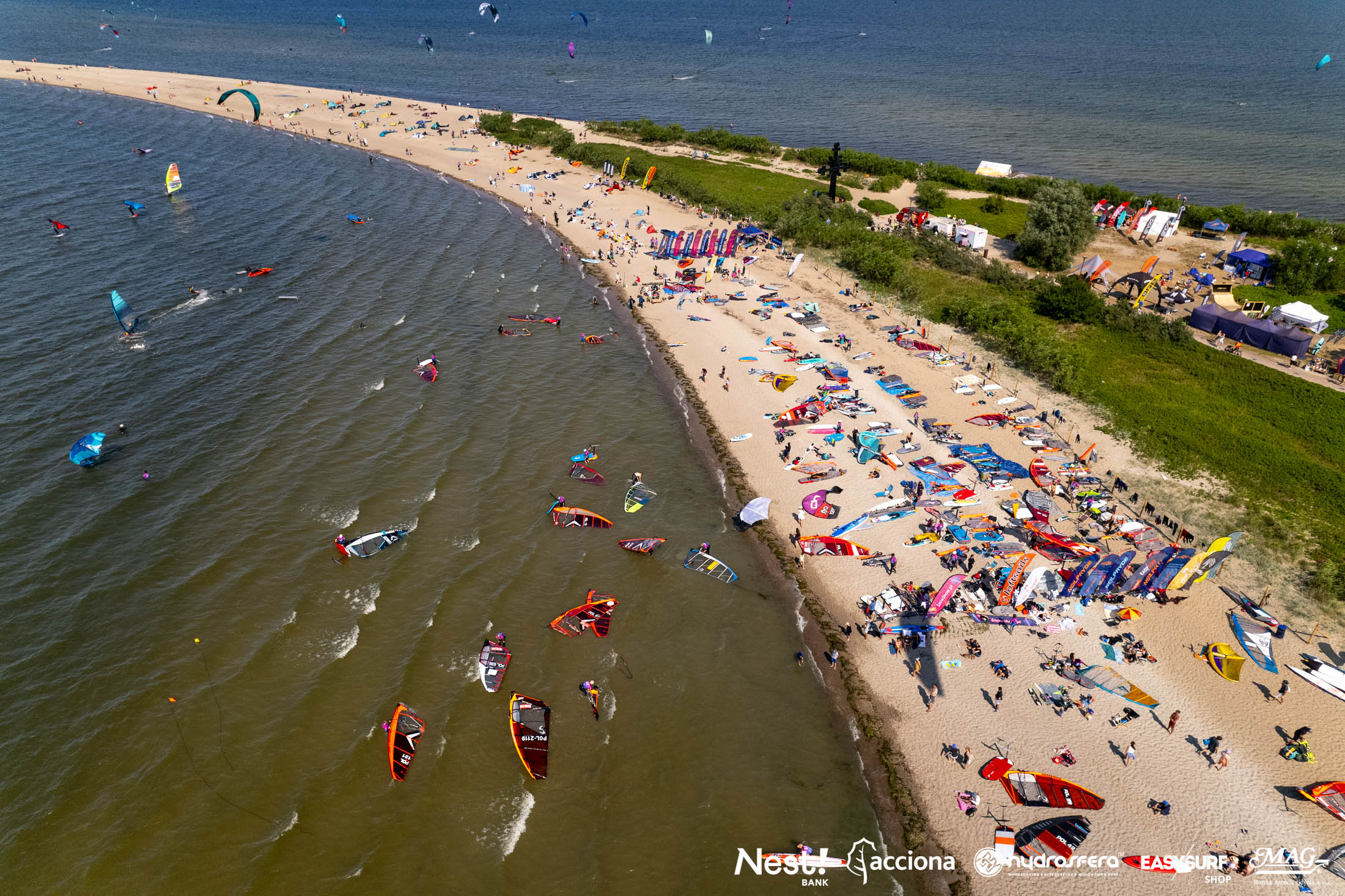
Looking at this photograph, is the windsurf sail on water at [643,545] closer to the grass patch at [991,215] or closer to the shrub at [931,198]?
the grass patch at [991,215]

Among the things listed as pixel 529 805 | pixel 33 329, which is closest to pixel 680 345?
pixel 529 805

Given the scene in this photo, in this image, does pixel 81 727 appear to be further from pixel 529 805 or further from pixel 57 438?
pixel 57 438

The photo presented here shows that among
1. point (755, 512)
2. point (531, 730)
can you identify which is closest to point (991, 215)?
point (755, 512)

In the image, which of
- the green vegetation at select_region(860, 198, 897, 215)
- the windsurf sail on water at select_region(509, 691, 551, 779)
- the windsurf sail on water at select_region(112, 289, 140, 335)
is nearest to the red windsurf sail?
the windsurf sail on water at select_region(509, 691, 551, 779)

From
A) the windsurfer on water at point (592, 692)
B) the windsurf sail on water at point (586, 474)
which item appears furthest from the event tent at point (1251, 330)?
the windsurfer on water at point (592, 692)

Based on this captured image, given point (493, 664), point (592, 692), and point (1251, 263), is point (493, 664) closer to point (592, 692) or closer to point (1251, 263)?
point (592, 692)

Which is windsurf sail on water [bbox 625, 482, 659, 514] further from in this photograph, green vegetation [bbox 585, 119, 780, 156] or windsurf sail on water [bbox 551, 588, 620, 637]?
green vegetation [bbox 585, 119, 780, 156]
